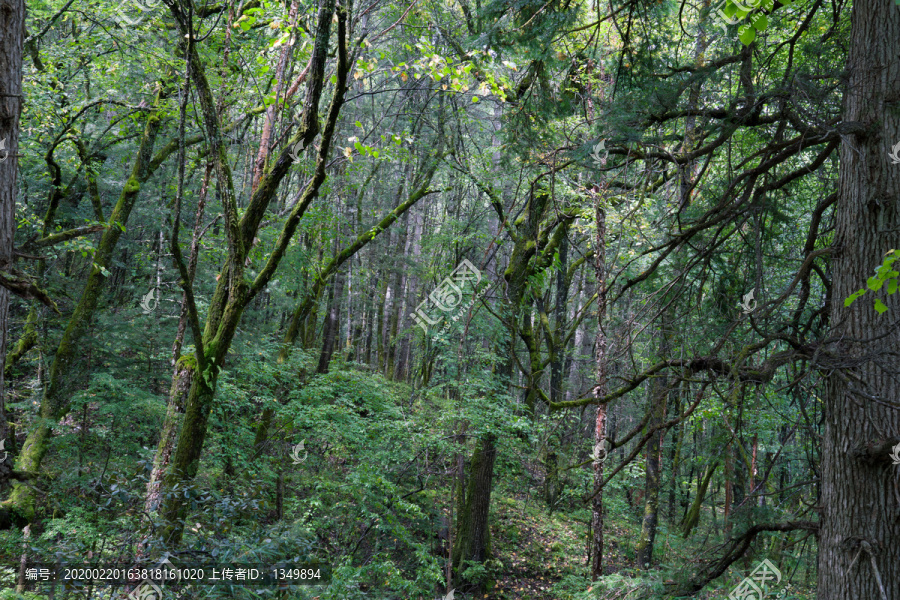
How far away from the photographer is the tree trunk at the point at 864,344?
2900 millimetres

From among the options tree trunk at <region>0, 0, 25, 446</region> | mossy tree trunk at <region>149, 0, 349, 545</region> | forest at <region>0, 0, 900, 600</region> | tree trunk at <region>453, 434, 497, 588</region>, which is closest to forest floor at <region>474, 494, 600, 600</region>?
forest at <region>0, 0, 900, 600</region>

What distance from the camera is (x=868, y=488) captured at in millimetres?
2949

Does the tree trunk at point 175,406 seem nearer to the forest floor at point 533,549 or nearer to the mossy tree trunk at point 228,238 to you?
the mossy tree trunk at point 228,238

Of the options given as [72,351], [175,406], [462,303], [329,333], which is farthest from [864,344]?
[329,333]

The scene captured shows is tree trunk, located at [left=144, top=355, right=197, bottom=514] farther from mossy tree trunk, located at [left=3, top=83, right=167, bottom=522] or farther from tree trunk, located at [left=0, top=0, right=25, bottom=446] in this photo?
mossy tree trunk, located at [left=3, top=83, right=167, bottom=522]

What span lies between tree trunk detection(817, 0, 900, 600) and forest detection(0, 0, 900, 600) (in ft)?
0.05

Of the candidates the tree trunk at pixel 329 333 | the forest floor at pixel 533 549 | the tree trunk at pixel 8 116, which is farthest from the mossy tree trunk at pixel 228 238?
the tree trunk at pixel 329 333

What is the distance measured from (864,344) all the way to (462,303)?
6.74m

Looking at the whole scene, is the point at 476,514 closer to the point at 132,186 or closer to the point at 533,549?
the point at 533,549

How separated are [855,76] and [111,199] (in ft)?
44.9

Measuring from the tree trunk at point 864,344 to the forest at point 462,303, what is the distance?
0.05 feet

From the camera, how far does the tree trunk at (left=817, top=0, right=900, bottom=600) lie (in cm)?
290

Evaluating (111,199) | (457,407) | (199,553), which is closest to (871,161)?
(199,553)

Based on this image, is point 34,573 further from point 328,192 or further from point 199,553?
point 328,192
